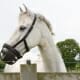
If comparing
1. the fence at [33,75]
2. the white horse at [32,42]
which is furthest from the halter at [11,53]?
the fence at [33,75]

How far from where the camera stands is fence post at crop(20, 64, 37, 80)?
319cm

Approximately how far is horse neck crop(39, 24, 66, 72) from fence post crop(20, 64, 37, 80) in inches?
62.1

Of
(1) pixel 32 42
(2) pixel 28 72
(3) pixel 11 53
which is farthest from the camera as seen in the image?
(1) pixel 32 42

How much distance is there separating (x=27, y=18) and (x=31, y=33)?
0.69ft

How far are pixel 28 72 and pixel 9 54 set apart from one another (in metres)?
1.62

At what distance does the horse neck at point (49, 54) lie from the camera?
15.8 feet

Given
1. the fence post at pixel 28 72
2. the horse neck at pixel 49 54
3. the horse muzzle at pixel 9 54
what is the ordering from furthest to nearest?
the horse neck at pixel 49 54 → the horse muzzle at pixel 9 54 → the fence post at pixel 28 72

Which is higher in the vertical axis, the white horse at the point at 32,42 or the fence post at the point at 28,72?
the white horse at the point at 32,42

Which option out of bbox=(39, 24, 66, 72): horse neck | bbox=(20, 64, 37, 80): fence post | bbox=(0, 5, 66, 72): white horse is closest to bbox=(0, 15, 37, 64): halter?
bbox=(0, 5, 66, 72): white horse

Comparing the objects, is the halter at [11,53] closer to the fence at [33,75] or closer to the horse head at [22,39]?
the horse head at [22,39]

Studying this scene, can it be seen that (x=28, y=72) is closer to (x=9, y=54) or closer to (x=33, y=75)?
(x=33, y=75)

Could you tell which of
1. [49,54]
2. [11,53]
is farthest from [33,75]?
[49,54]

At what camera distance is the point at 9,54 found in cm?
478

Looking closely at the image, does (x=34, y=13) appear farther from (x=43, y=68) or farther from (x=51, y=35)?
(x=43, y=68)
